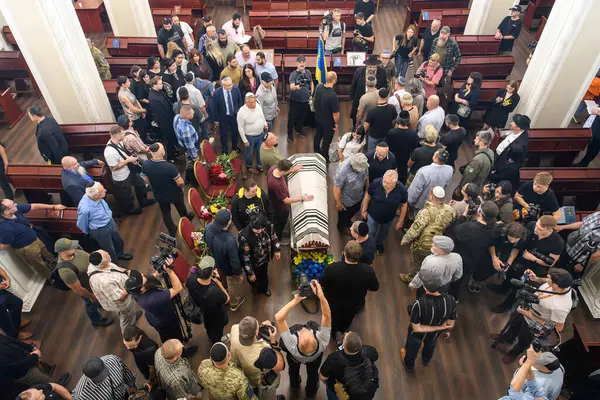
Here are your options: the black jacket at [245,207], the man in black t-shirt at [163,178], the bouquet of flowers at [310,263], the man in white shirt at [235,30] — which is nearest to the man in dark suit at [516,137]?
the bouquet of flowers at [310,263]

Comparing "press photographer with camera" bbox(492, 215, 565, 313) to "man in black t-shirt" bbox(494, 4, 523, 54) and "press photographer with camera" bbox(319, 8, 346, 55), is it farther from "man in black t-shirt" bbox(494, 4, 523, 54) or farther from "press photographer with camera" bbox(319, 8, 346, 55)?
"man in black t-shirt" bbox(494, 4, 523, 54)

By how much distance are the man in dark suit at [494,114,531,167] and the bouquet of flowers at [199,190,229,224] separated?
4.19 m

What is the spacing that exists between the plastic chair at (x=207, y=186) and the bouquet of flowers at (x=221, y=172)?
70mm

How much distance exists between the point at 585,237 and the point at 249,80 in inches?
230

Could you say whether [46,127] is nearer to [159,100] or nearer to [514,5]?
[159,100]

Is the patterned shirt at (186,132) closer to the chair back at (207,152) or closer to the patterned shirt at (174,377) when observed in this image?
the chair back at (207,152)

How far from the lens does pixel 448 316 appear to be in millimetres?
4242

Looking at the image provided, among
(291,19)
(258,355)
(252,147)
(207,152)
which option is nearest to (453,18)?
(291,19)

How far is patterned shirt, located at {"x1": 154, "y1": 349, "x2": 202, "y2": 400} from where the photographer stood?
3807 mm

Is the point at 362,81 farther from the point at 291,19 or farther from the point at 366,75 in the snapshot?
the point at 291,19

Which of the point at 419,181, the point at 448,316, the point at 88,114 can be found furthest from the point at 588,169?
the point at 88,114

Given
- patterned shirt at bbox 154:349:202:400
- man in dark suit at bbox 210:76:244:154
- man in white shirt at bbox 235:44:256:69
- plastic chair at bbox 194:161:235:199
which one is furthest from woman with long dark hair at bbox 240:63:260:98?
patterned shirt at bbox 154:349:202:400

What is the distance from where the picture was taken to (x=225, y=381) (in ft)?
11.8

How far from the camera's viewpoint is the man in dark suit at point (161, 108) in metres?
6.90
